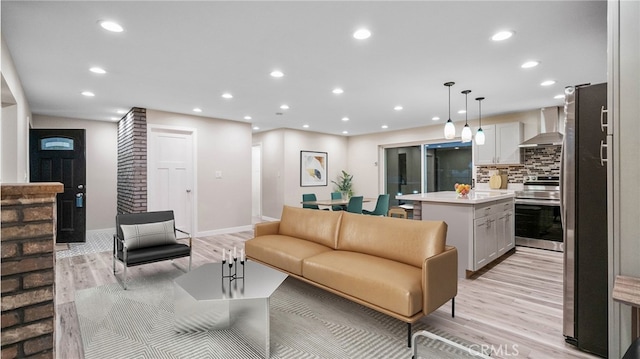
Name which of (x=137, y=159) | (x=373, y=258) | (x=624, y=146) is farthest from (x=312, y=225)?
(x=137, y=159)

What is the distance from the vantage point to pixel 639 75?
60.6 inches

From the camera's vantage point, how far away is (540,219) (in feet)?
16.7

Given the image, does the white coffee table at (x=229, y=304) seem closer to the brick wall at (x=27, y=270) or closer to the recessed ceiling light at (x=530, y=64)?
the brick wall at (x=27, y=270)

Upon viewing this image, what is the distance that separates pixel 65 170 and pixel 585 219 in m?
7.41

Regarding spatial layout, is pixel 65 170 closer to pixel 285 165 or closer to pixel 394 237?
pixel 285 165

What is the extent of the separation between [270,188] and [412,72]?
5.33 metres

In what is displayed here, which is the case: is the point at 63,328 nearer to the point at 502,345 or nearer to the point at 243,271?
the point at 243,271

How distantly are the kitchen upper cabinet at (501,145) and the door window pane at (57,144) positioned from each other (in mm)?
7865

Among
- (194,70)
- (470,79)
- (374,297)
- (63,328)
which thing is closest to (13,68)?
(194,70)

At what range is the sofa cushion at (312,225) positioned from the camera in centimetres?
348

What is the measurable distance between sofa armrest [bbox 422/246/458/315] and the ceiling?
1.86 metres

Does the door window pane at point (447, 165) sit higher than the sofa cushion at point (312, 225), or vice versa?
the door window pane at point (447, 165)

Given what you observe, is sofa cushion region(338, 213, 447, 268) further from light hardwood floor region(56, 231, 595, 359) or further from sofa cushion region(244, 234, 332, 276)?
light hardwood floor region(56, 231, 595, 359)

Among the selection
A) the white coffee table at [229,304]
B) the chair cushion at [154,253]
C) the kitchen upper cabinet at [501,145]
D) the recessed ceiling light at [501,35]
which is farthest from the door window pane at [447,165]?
the chair cushion at [154,253]
